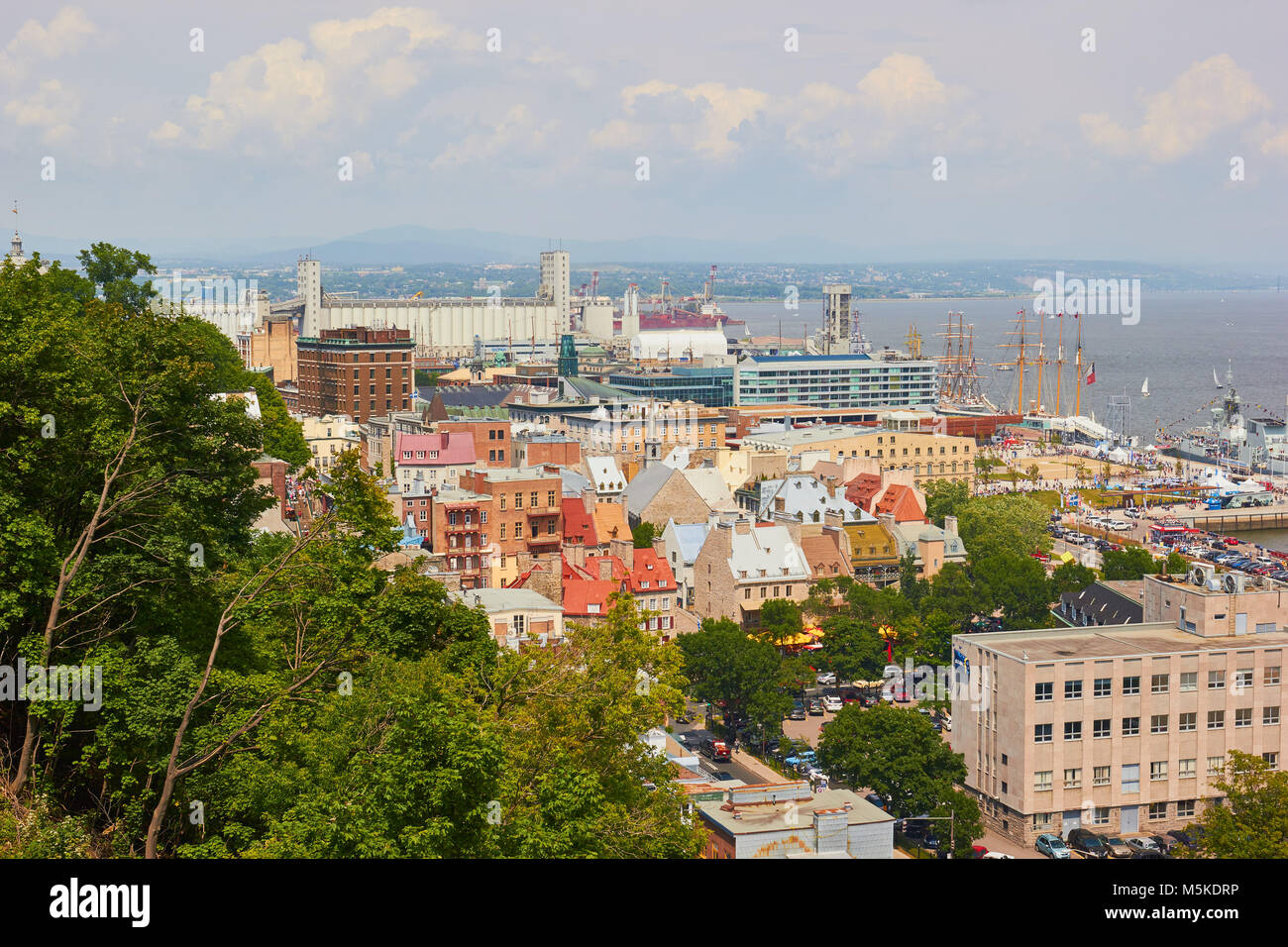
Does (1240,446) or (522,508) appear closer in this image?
(522,508)

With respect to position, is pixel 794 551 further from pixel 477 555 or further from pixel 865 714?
pixel 865 714

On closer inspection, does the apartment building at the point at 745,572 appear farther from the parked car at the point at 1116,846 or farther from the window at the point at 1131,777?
the parked car at the point at 1116,846

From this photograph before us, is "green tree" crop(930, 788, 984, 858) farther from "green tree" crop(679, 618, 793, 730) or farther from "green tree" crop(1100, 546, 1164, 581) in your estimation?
"green tree" crop(1100, 546, 1164, 581)

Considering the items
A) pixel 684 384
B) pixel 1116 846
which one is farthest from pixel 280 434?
pixel 684 384

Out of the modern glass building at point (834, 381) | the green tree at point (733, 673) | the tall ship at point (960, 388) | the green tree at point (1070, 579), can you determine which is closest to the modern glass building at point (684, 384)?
the modern glass building at point (834, 381)

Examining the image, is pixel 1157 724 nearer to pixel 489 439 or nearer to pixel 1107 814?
pixel 1107 814

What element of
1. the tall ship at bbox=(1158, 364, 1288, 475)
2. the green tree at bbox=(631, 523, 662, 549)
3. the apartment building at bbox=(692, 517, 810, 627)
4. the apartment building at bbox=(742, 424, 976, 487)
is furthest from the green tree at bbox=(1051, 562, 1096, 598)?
the tall ship at bbox=(1158, 364, 1288, 475)

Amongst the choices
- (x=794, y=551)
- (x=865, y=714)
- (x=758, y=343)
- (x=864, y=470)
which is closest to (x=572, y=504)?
(x=794, y=551)
